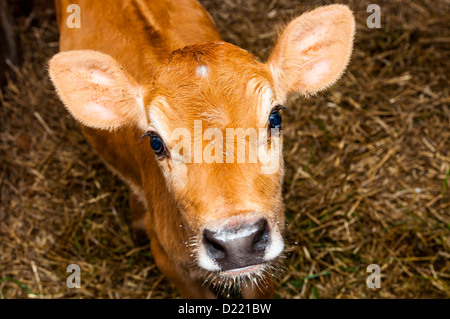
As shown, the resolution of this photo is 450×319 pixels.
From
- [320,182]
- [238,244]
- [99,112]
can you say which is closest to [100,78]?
[99,112]

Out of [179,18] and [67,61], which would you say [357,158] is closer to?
[179,18]

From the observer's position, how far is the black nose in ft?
8.27

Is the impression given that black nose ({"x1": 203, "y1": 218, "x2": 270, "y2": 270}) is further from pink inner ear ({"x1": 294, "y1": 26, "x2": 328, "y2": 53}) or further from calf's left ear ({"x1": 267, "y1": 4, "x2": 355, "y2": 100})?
pink inner ear ({"x1": 294, "y1": 26, "x2": 328, "y2": 53})

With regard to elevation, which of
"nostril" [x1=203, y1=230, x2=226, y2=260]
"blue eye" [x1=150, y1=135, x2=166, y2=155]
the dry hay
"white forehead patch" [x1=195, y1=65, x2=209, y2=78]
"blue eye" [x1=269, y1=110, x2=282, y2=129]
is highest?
"white forehead patch" [x1=195, y1=65, x2=209, y2=78]

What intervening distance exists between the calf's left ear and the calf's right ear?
96 cm

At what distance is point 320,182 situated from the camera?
5.15 meters

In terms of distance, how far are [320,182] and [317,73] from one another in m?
1.93

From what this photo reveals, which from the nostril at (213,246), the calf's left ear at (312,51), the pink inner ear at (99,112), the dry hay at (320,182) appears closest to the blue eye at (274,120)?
the calf's left ear at (312,51)

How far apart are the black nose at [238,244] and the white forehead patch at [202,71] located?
3.06ft

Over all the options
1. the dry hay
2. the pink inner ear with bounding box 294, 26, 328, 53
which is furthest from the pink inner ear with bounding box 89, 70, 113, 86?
the dry hay

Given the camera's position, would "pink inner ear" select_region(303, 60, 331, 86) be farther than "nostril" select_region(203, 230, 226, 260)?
Yes

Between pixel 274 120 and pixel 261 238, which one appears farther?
pixel 274 120

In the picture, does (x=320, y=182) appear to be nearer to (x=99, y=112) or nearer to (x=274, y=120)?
(x=274, y=120)

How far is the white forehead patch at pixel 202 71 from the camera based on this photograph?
2.96 m
